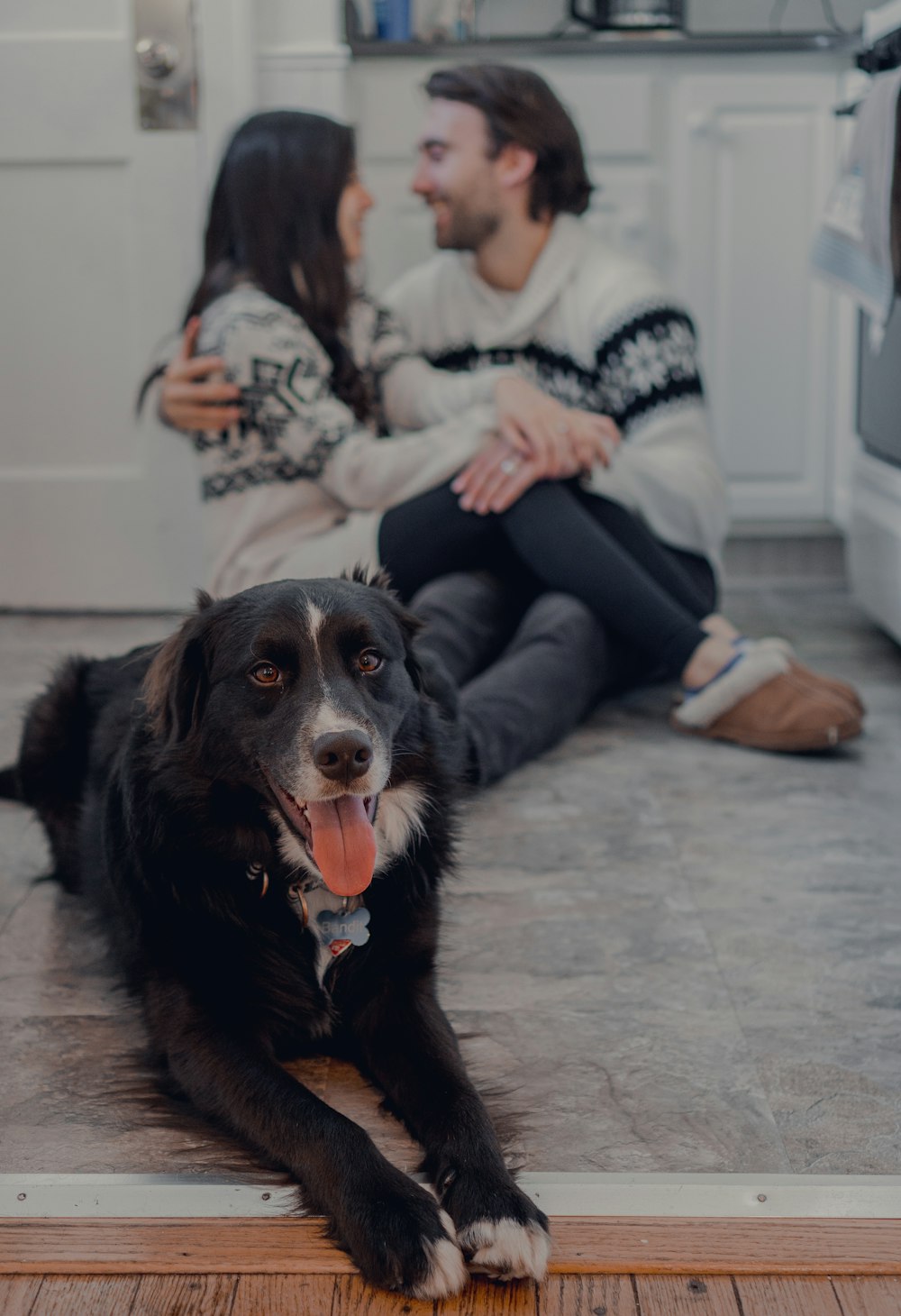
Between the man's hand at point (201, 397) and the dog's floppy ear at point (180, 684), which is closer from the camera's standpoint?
the dog's floppy ear at point (180, 684)

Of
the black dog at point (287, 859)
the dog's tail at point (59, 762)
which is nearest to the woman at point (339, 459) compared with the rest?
the dog's tail at point (59, 762)

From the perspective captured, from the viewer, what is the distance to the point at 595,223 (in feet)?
11.1

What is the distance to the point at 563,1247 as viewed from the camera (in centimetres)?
114

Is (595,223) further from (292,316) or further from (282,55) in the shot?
(292,316)

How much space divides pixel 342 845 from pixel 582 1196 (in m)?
0.38

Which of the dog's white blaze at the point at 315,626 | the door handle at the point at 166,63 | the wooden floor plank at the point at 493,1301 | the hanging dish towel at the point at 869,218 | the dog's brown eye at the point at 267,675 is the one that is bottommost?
the wooden floor plank at the point at 493,1301

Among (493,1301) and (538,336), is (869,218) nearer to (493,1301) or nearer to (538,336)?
(538,336)

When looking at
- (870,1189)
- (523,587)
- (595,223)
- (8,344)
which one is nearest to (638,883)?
(870,1189)

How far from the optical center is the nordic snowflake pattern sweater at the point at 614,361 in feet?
8.92

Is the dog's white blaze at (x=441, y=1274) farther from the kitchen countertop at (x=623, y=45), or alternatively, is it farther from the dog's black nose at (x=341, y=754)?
the kitchen countertop at (x=623, y=45)

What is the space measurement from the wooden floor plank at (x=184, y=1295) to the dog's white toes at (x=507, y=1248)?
19 centimetres

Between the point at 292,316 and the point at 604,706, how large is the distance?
3.09 ft

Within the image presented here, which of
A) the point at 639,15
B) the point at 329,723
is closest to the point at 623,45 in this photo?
the point at 639,15

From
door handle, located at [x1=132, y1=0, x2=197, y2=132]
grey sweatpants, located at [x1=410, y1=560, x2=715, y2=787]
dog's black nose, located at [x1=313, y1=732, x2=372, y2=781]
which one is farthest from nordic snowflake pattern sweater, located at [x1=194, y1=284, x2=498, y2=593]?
dog's black nose, located at [x1=313, y1=732, x2=372, y2=781]
